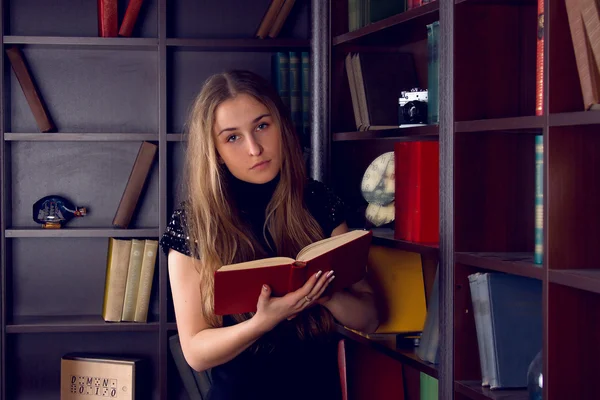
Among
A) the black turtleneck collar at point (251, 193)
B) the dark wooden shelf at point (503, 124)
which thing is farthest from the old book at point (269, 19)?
the dark wooden shelf at point (503, 124)

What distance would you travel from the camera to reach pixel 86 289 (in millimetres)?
3221

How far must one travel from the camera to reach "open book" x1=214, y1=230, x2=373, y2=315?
1542mm

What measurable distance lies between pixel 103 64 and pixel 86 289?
2.88 ft

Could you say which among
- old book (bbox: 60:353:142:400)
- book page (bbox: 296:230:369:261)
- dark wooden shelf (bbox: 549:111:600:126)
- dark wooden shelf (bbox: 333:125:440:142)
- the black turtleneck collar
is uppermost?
dark wooden shelf (bbox: 333:125:440:142)

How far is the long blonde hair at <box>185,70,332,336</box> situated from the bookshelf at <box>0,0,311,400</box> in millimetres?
1270

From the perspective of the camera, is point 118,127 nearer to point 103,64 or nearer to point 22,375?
point 103,64

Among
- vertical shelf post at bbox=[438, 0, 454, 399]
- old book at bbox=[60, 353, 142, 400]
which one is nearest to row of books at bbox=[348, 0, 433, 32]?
vertical shelf post at bbox=[438, 0, 454, 399]

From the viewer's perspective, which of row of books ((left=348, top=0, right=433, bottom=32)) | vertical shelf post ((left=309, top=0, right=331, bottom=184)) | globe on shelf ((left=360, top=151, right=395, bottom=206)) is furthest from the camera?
vertical shelf post ((left=309, top=0, right=331, bottom=184))

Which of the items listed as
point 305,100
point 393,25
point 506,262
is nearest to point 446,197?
point 506,262

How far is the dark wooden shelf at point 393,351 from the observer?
1.98m

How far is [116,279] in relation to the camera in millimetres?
3020

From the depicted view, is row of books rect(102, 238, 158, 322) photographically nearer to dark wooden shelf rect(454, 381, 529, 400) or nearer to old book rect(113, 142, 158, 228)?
old book rect(113, 142, 158, 228)

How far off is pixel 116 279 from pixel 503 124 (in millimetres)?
1804

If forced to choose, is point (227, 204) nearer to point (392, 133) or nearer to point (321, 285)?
point (321, 285)
